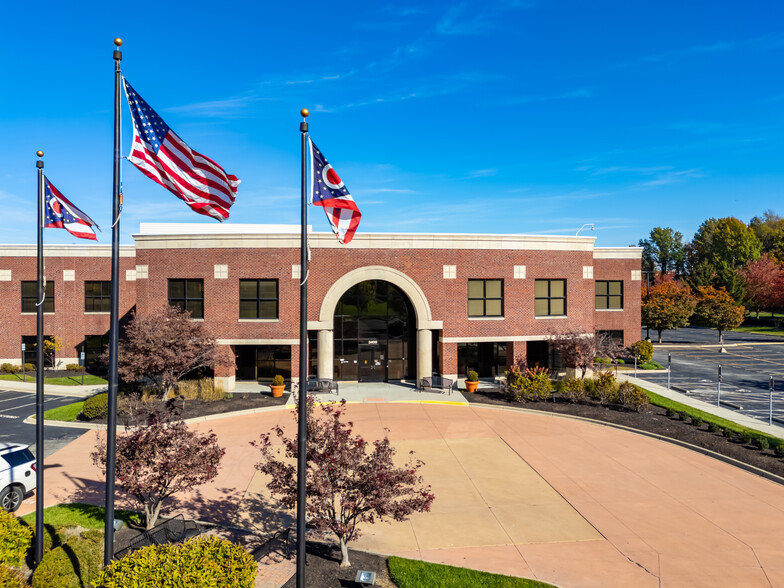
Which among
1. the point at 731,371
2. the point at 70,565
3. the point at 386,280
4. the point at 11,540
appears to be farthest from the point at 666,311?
the point at 11,540

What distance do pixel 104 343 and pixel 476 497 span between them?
108ft

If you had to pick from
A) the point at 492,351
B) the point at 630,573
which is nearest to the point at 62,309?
the point at 492,351

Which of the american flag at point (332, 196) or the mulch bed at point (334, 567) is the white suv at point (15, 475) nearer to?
the mulch bed at point (334, 567)

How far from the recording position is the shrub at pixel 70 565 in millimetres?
8594

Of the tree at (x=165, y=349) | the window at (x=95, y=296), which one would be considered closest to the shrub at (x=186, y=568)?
the tree at (x=165, y=349)

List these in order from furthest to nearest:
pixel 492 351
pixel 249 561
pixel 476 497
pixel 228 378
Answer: pixel 492 351, pixel 228 378, pixel 476 497, pixel 249 561

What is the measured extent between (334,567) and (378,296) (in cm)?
1996

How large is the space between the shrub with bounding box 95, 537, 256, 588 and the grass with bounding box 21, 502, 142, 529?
5118 millimetres

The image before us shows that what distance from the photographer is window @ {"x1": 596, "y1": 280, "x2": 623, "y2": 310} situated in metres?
35.6

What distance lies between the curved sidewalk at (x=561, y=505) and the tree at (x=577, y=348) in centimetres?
594

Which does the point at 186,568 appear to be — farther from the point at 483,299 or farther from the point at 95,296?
the point at 95,296

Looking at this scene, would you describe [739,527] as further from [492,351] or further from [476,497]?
[492,351]

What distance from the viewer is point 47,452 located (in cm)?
1723

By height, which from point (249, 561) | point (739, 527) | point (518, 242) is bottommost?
point (739, 527)
